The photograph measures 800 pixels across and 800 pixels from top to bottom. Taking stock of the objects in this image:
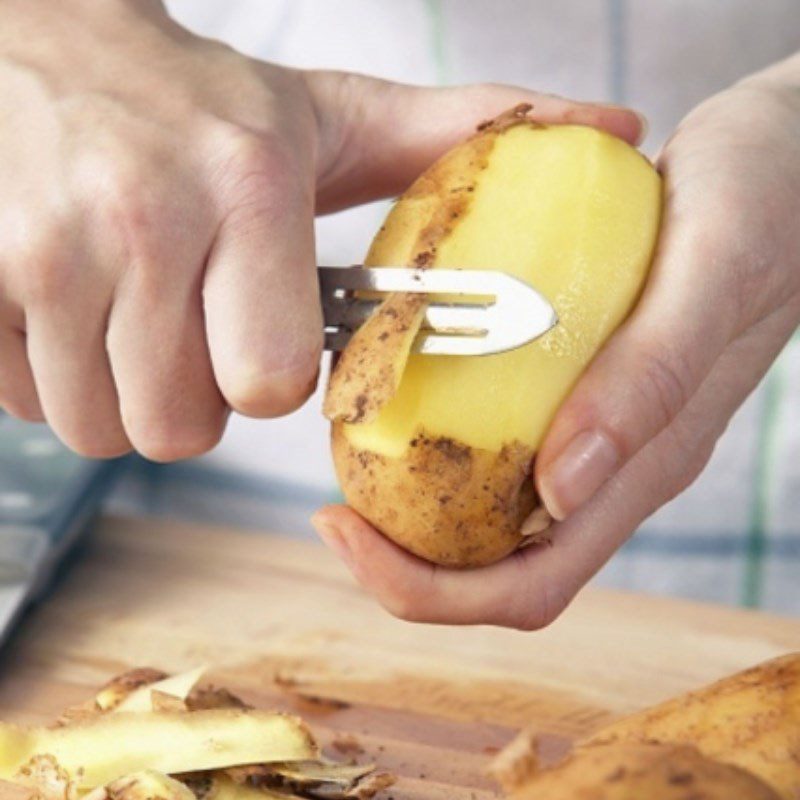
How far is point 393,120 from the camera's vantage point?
110 centimetres

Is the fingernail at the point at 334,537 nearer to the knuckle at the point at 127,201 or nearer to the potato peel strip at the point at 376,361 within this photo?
the potato peel strip at the point at 376,361

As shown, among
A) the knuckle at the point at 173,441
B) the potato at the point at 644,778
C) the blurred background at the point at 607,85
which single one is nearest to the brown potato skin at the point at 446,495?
the knuckle at the point at 173,441

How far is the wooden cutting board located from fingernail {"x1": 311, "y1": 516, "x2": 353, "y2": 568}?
0.68ft

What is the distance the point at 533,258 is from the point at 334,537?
207 mm

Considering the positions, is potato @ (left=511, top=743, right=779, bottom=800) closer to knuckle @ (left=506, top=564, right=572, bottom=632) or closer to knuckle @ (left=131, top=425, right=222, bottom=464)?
knuckle @ (left=506, top=564, right=572, bottom=632)

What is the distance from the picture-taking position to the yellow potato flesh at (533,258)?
0.88 m

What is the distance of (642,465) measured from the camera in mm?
1002

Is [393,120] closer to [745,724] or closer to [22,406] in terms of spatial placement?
[22,406]

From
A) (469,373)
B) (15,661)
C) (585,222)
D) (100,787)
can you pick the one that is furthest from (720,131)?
(15,661)

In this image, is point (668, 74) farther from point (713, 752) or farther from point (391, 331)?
point (713, 752)

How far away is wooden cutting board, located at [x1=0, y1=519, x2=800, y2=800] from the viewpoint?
44.6 inches

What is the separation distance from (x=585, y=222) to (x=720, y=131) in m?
0.16

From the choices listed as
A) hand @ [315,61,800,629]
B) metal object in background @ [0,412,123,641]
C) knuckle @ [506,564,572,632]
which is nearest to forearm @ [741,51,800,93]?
hand @ [315,61,800,629]

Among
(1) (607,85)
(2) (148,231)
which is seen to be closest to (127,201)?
(2) (148,231)
